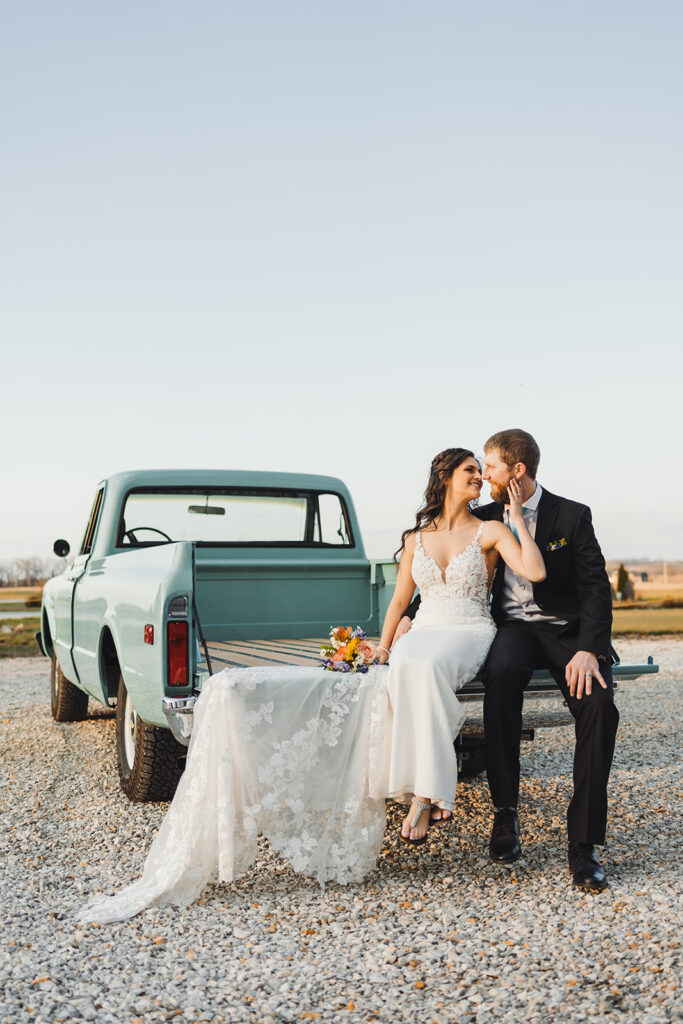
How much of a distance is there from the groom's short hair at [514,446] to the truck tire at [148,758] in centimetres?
224

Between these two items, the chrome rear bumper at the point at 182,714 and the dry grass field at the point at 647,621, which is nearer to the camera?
the chrome rear bumper at the point at 182,714

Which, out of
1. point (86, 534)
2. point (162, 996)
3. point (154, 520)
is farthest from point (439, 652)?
point (86, 534)

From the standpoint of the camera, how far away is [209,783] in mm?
4094

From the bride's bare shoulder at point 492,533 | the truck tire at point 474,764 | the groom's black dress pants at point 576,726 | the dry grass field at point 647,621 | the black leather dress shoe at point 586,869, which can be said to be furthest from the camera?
the dry grass field at point 647,621

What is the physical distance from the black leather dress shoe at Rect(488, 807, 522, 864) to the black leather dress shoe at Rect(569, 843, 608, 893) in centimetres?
24

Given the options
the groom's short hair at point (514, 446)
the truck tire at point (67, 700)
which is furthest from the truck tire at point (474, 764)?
the truck tire at point (67, 700)

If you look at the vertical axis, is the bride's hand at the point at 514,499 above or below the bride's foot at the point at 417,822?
above

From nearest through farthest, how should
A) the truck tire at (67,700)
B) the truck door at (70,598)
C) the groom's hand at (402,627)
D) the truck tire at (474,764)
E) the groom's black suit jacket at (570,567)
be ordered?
1. the groom's black suit jacket at (570,567)
2. the groom's hand at (402,627)
3. the truck tire at (474,764)
4. the truck door at (70,598)
5. the truck tire at (67,700)

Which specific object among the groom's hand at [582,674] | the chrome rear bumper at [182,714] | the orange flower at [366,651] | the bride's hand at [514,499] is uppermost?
the bride's hand at [514,499]

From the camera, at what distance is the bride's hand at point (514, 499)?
15.1 feet

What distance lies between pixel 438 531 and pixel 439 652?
873 millimetres

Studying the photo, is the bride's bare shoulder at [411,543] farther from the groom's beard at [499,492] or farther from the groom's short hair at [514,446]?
the groom's short hair at [514,446]

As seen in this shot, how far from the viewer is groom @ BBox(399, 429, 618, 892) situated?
13.6ft

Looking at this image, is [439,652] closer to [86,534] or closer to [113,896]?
[113,896]
